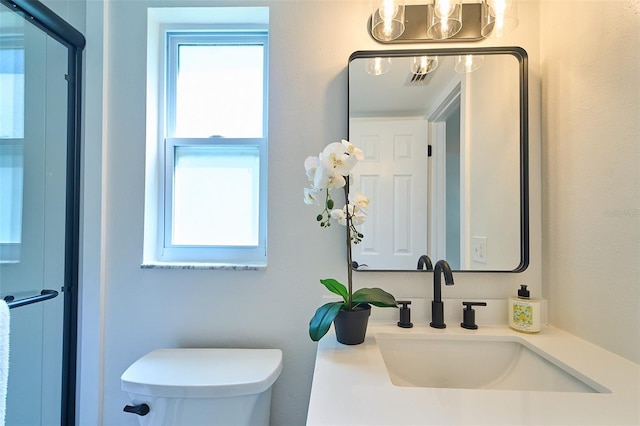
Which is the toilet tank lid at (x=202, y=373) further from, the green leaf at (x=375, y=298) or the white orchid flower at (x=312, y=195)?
the white orchid flower at (x=312, y=195)

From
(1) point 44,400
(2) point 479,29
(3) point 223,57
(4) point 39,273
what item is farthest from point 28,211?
(2) point 479,29

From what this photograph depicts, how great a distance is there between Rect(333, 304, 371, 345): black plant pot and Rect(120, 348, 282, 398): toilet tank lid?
258 mm

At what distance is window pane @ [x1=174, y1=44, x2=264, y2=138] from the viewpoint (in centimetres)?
125

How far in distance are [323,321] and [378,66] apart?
2.80ft

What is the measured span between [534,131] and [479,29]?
1.30 ft

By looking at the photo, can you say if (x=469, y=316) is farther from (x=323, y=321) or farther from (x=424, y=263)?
(x=323, y=321)

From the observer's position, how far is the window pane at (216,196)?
1217mm

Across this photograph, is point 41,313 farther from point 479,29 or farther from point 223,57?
point 479,29

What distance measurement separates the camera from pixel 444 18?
0.95 metres

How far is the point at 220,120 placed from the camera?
125cm

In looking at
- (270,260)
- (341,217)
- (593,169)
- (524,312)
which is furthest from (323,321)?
(593,169)

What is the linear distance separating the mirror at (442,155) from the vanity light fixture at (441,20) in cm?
6

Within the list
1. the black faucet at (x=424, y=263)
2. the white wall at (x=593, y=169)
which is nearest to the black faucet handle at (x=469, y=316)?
the black faucet at (x=424, y=263)

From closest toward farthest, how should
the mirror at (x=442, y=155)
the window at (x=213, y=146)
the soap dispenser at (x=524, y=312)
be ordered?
the soap dispenser at (x=524, y=312) → the mirror at (x=442, y=155) → the window at (x=213, y=146)
